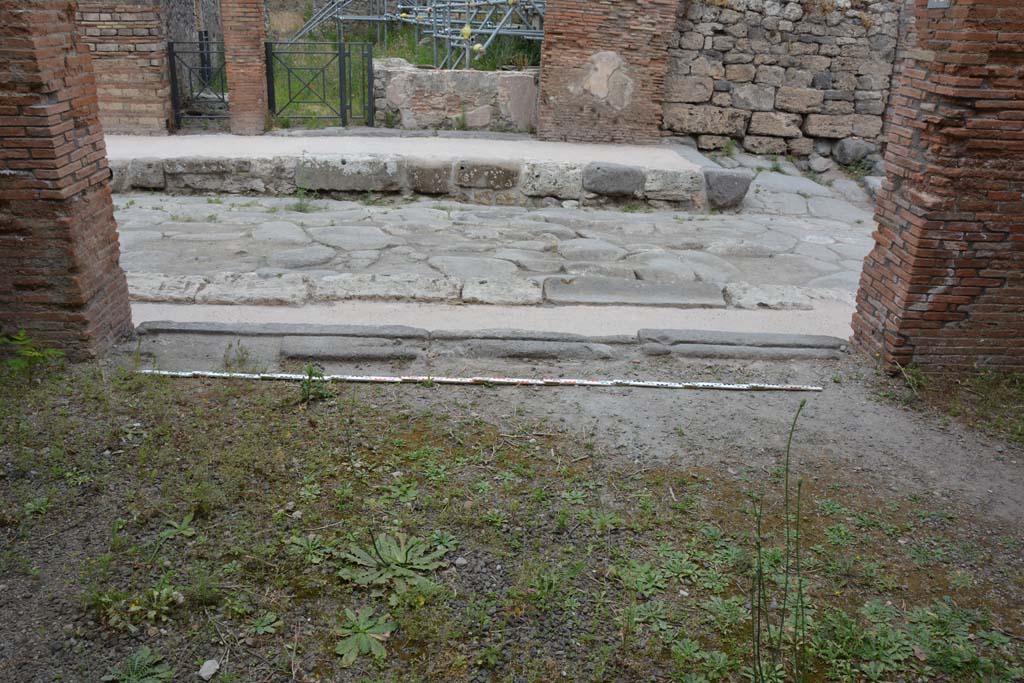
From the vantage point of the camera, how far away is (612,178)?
8.96 meters

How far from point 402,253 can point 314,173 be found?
252cm

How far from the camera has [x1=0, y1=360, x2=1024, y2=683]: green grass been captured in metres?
2.74

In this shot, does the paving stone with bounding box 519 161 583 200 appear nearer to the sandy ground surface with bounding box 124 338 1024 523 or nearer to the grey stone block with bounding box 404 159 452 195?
the grey stone block with bounding box 404 159 452 195

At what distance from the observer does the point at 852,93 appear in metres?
11.1

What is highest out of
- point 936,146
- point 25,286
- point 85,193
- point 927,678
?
point 936,146

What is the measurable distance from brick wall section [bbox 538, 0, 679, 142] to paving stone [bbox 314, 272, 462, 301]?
5072 mm

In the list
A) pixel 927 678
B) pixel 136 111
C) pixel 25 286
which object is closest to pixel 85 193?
pixel 25 286

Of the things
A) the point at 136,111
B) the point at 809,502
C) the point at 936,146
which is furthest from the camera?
the point at 136,111

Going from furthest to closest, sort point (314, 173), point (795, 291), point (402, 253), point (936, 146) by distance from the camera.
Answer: point (314, 173), point (402, 253), point (795, 291), point (936, 146)

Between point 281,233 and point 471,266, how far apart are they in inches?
73.0

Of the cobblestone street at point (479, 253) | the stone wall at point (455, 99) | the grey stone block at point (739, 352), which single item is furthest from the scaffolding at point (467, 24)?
the grey stone block at point (739, 352)

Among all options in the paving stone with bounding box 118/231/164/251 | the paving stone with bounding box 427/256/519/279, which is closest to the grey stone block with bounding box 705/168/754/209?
the paving stone with bounding box 427/256/519/279

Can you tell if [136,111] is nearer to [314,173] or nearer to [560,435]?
[314,173]

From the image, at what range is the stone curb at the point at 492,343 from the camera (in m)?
4.79
